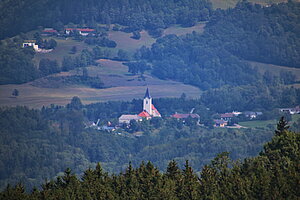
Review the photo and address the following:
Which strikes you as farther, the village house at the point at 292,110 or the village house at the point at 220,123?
the village house at the point at 292,110

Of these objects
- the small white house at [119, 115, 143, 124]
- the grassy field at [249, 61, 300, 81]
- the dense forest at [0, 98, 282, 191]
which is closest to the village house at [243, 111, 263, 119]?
the dense forest at [0, 98, 282, 191]

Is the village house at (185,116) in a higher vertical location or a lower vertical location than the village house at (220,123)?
higher

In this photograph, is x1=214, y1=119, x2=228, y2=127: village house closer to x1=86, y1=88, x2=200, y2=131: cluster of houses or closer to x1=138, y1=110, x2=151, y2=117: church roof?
x1=86, y1=88, x2=200, y2=131: cluster of houses

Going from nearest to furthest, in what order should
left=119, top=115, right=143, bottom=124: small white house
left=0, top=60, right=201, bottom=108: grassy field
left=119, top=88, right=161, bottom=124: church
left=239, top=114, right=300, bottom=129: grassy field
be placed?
left=239, top=114, right=300, bottom=129: grassy field
left=0, top=60, right=201, bottom=108: grassy field
left=119, top=115, right=143, bottom=124: small white house
left=119, top=88, right=161, bottom=124: church

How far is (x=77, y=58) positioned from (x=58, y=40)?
1332 centimetres

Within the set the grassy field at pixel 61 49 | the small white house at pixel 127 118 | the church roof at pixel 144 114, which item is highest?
the grassy field at pixel 61 49

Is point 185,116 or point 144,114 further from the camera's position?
point 185,116

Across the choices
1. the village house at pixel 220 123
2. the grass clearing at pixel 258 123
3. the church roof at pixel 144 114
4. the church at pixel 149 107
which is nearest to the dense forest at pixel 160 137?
the church at pixel 149 107

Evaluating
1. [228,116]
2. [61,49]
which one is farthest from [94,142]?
[61,49]

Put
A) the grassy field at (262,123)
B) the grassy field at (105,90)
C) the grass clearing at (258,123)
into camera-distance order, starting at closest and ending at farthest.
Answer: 1. the grassy field at (262,123)
2. the grass clearing at (258,123)
3. the grassy field at (105,90)

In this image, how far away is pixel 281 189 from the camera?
49.7 meters

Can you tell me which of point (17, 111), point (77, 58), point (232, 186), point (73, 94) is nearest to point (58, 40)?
point (77, 58)

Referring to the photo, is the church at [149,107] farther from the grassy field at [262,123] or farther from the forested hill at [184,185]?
the forested hill at [184,185]

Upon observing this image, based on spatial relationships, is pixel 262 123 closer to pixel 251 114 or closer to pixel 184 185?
pixel 251 114
